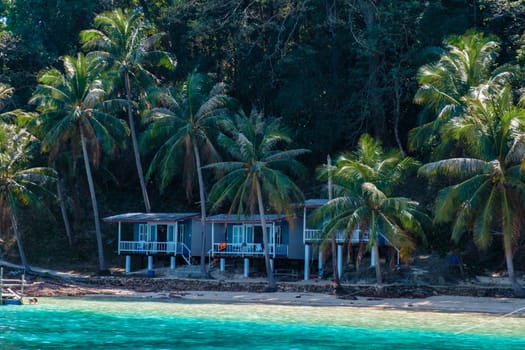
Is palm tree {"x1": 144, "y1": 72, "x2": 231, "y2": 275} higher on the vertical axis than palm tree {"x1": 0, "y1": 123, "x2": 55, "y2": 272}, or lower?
higher

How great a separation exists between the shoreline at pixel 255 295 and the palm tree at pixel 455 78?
750 centimetres

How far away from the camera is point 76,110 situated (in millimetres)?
44094

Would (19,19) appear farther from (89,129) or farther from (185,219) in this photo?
(185,219)

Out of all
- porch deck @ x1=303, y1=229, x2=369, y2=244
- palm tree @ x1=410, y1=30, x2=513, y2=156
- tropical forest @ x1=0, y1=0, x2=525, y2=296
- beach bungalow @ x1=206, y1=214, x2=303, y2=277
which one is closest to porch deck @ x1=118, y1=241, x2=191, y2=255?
tropical forest @ x1=0, y1=0, x2=525, y2=296

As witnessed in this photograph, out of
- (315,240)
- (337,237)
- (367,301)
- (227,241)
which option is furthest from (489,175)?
(227,241)

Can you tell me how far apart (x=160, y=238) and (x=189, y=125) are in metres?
7.84

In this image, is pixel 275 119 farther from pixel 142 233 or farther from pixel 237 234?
pixel 142 233

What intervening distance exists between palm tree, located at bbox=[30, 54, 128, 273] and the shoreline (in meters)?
4.74

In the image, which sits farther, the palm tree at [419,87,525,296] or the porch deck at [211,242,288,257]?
the porch deck at [211,242,288,257]

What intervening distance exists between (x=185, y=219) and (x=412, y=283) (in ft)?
48.0

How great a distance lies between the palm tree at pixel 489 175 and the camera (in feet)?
106

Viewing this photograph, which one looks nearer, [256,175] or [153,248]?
[256,175]

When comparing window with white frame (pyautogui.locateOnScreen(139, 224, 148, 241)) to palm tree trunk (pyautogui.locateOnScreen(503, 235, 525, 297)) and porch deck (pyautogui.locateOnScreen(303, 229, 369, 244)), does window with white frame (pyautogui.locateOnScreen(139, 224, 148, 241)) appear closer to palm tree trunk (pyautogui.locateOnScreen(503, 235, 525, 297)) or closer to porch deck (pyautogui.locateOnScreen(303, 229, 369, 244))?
porch deck (pyautogui.locateOnScreen(303, 229, 369, 244))

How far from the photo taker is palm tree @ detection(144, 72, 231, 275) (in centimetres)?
4438
